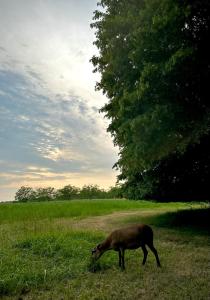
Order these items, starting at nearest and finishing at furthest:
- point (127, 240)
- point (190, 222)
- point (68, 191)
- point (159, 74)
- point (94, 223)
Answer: point (127, 240) → point (159, 74) → point (190, 222) → point (94, 223) → point (68, 191)

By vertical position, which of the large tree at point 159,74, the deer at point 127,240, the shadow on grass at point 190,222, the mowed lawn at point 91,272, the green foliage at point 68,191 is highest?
the green foliage at point 68,191

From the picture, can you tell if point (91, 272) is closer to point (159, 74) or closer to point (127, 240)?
point (127, 240)

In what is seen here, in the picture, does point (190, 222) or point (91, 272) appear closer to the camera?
point (91, 272)

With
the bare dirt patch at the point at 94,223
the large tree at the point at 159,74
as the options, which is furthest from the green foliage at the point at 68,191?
the large tree at the point at 159,74

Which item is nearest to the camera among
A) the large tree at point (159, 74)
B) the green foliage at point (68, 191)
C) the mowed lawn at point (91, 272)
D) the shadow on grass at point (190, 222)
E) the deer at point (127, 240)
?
the mowed lawn at point (91, 272)

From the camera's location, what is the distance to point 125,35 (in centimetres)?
1753

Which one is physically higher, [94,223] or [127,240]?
[94,223]

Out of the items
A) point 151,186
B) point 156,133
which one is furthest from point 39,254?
point 151,186

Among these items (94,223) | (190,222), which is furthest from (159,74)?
(94,223)

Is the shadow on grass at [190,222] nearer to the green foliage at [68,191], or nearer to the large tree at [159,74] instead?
the large tree at [159,74]

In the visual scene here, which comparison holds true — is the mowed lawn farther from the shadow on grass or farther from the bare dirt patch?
the bare dirt patch

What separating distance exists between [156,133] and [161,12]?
5201 mm

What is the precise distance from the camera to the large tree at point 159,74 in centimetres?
1545

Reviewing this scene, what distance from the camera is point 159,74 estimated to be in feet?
52.2
